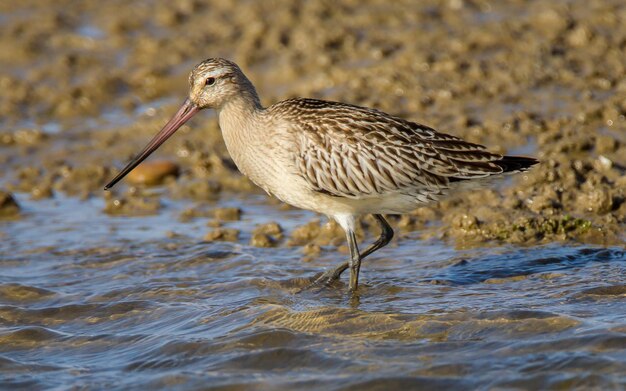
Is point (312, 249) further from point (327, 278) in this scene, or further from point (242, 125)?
point (242, 125)

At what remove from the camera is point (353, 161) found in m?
8.55

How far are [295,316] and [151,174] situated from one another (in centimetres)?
383

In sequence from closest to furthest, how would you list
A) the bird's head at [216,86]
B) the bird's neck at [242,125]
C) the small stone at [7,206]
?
the bird's neck at [242,125]
the bird's head at [216,86]
the small stone at [7,206]

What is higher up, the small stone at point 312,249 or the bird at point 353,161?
the bird at point 353,161

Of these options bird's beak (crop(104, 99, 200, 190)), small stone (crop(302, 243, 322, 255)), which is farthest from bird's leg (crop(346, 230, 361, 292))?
bird's beak (crop(104, 99, 200, 190))

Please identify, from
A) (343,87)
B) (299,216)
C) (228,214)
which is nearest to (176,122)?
(228,214)

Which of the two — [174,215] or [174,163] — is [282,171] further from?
[174,163]

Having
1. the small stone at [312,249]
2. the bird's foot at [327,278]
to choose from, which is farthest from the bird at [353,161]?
the small stone at [312,249]

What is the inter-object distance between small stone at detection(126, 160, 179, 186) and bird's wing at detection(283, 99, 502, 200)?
135 inches

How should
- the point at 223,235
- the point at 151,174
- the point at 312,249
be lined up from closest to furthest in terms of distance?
the point at 312,249, the point at 223,235, the point at 151,174

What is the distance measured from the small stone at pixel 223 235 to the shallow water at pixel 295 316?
143 mm

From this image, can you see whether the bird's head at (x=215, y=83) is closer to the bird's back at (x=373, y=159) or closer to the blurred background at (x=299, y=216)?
the bird's back at (x=373, y=159)

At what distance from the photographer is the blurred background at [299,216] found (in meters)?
7.72

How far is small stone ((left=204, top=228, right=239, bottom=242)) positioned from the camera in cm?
1026
